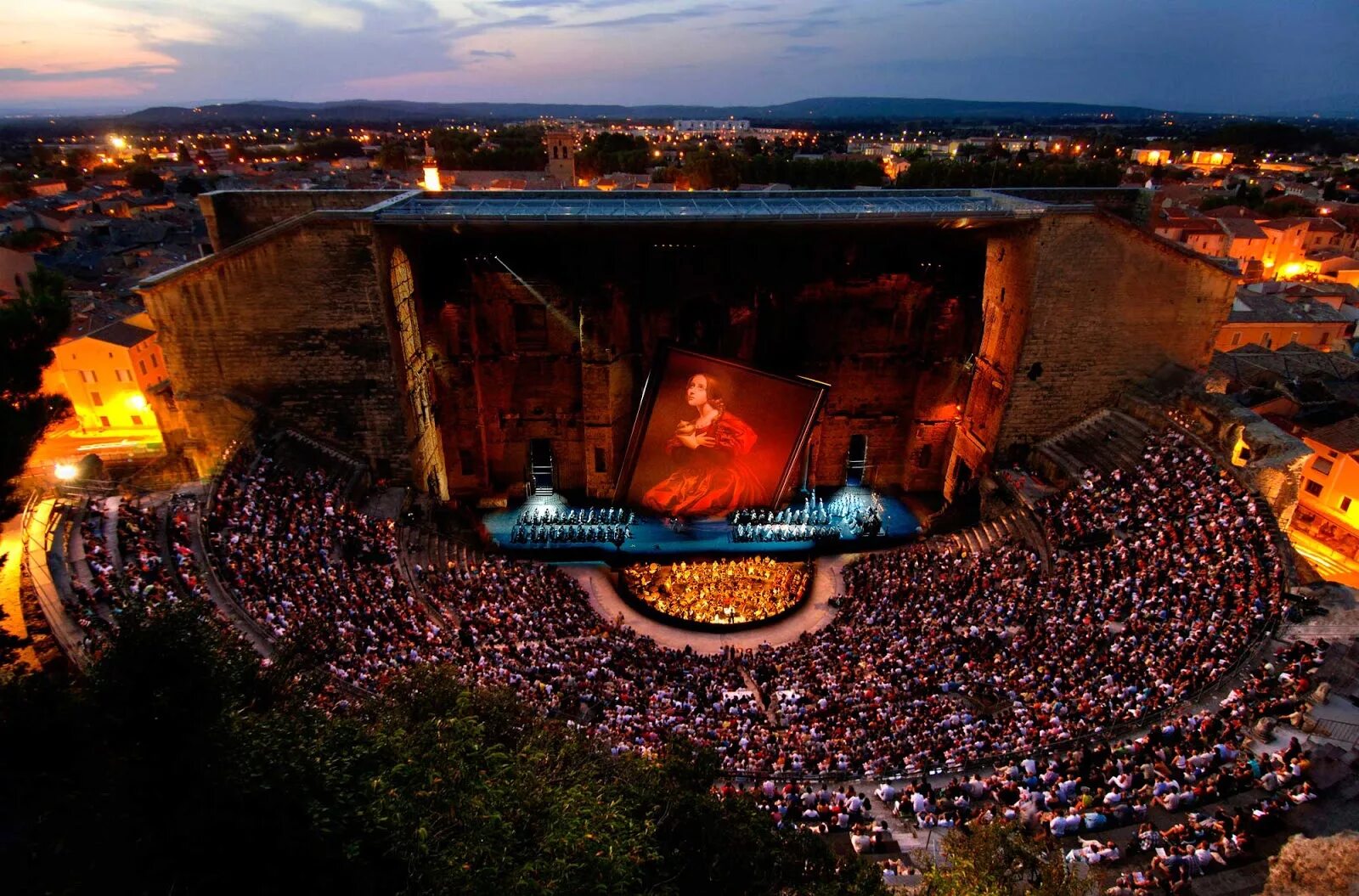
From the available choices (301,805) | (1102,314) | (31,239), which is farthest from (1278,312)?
(31,239)

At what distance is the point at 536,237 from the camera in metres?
25.3

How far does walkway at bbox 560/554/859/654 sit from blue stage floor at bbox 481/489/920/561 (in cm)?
64

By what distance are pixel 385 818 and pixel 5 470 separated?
7.52m

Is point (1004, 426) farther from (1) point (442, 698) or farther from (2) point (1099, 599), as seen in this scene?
(1) point (442, 698)

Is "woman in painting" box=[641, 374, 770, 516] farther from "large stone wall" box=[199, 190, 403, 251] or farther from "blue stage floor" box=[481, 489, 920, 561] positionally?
"large stone wall" box=[199, 190, 403, 251]

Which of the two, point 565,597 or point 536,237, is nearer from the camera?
point 565,597

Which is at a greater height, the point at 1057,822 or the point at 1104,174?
the point at 1104,174

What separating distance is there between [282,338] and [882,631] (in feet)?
62.7

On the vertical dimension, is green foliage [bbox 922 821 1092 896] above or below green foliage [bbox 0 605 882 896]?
below

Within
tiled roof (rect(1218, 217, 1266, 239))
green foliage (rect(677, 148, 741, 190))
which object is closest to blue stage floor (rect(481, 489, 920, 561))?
tiled roof (rect(1218, 217, 1266, 239))

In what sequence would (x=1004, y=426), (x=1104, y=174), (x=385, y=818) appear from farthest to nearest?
(x=1104, y=174)
(x=1004, y=426)
(x=385, y=818)

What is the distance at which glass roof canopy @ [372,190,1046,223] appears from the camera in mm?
22484

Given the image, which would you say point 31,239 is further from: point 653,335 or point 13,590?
point 13,590

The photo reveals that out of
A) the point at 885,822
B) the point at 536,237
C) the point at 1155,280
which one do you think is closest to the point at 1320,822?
the point at 885,822
